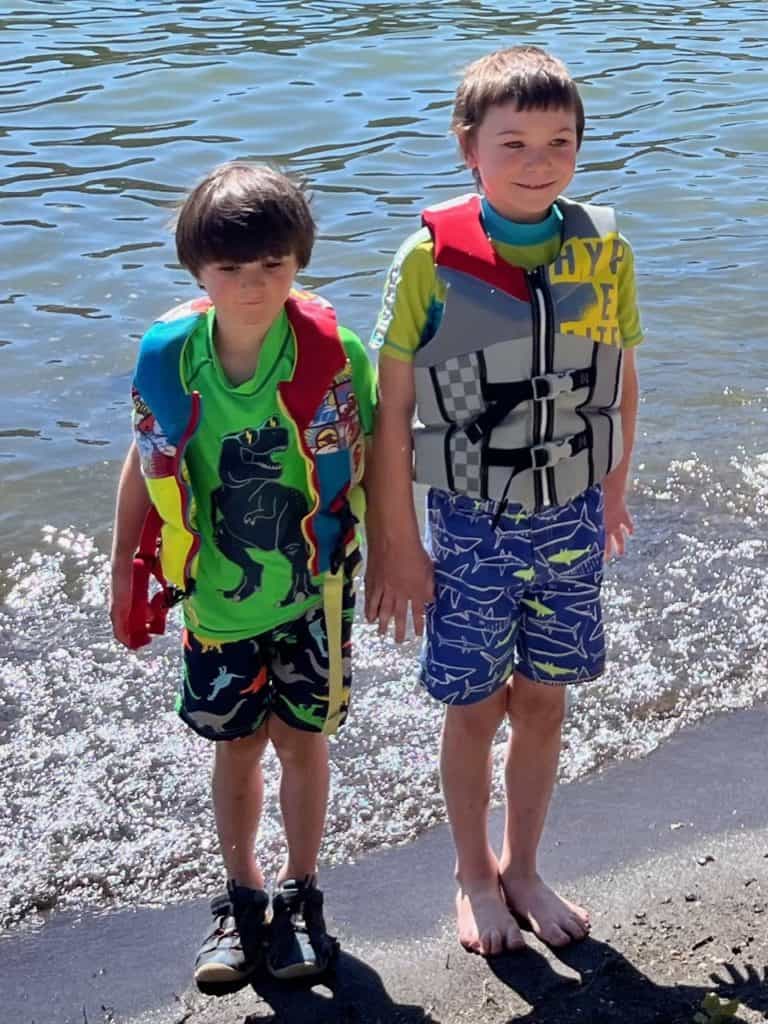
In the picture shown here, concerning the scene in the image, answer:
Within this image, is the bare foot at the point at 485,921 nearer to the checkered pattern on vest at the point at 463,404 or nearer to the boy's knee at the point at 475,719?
the boy's knee at the point at 475,719

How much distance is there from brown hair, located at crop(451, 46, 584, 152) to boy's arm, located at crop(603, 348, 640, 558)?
539 millimetres

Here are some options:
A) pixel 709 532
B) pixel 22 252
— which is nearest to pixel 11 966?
pixel 709 532

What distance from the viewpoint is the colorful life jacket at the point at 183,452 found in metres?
2.78

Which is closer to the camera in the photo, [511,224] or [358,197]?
[511,224]

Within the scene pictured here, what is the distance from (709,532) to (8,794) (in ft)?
8.99

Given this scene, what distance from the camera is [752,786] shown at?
3.82 metres

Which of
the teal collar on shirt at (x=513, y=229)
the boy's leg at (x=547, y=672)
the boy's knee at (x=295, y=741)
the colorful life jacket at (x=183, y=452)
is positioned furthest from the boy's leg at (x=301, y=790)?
the teal collar on shirt at (x=513, y=229)

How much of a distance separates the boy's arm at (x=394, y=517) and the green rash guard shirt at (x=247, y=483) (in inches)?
2.4

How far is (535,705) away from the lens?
3.24 metres

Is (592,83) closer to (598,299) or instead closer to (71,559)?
(71,559)

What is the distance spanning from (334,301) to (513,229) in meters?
4.82

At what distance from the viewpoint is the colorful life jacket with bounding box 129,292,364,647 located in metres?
2.78

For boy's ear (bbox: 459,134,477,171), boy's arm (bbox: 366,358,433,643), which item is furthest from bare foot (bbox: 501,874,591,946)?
boy's ear (bbox: 459,134,477,171)

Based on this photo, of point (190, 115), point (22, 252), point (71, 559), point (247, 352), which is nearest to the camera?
point (247, 352)
